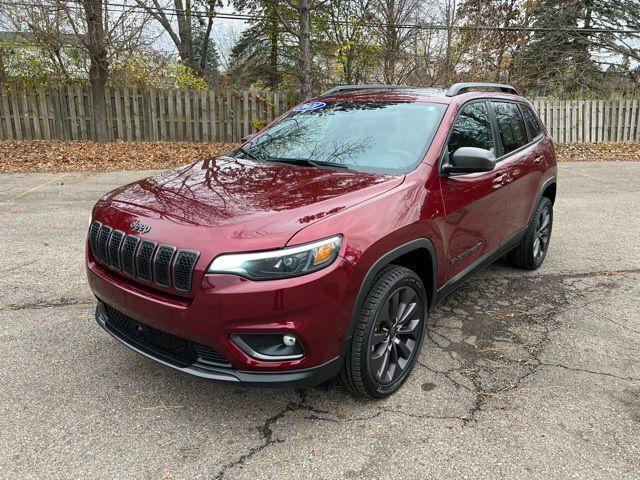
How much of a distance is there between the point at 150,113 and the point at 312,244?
1345 cm

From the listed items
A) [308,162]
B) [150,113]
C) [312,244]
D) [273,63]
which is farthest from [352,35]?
[312,244]

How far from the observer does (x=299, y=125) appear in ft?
13.3

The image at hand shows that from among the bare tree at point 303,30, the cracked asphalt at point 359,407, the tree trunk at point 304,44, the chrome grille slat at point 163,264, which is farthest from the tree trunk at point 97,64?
the chrome grille slat at point 163,264

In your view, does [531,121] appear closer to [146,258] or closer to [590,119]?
[146,258]

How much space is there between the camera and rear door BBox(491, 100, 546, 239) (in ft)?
13.8

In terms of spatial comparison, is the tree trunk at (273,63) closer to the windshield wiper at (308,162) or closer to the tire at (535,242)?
the tire at (535,242)

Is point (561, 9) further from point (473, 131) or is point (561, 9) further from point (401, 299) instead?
point (401, 299)

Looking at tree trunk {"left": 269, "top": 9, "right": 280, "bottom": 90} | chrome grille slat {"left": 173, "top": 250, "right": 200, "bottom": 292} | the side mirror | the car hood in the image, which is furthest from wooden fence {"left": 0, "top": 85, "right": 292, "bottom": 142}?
chrome grille slat {"left": 173, "top": 250, "right": 200, "bottom": 292}

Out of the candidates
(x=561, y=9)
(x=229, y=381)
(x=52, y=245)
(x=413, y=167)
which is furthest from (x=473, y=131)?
(x=561, y=9)

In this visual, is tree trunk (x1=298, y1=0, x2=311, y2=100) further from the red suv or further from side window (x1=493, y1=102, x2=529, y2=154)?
the red suv

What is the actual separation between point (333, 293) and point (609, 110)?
686 inches

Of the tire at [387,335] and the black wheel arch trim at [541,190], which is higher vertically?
the black wheel arch trim at [541,190]

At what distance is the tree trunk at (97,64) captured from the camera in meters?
12.5

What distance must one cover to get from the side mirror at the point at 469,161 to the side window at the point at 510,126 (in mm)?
1148
